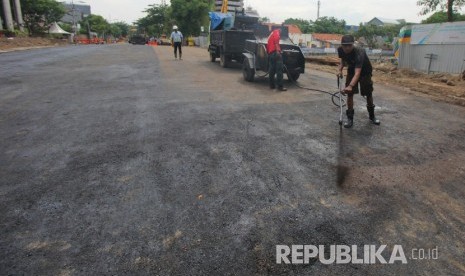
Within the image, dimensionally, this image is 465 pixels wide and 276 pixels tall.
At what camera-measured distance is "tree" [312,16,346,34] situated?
3733 inches

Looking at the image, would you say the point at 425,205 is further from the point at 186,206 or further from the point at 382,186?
the point at 186,206

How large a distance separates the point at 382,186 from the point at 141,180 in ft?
10.1

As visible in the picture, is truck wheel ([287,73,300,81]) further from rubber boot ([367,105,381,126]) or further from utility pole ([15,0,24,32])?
utility pole ([15,0,24,32])

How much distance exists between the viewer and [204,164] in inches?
173

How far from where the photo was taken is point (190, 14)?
53.8 metres

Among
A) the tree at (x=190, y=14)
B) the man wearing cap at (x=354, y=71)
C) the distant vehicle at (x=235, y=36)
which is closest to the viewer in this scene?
the man wearing cap at (x=354, y=71)

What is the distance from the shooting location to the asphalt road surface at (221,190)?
2678 mm

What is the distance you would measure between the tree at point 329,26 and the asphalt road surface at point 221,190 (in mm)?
96769

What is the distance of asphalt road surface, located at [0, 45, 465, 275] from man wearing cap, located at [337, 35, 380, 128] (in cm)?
41

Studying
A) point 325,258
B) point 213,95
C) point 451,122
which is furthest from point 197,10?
point 325,258

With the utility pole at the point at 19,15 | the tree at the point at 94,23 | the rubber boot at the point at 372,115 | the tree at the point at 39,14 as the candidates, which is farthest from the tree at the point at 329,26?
the rubber boot at the point at 372,115

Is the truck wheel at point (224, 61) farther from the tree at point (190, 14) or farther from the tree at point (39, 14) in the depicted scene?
the tree at point (39, 14)

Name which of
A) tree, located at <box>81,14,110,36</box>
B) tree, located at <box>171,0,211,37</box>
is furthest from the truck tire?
tree, located at <box>81,14,110,36</box>

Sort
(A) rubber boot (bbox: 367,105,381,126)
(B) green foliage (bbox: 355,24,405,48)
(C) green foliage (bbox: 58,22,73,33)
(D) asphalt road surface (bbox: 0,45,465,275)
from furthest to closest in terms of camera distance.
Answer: (C) green foliage (bbox: 58,22,73,33) → (B) green foliage (bbox: 355,24,405,48) → (A) rubber boot (bbox: 367,105,381,126) → (D) asphalt road surface (bbox: 0,45,465,275)
